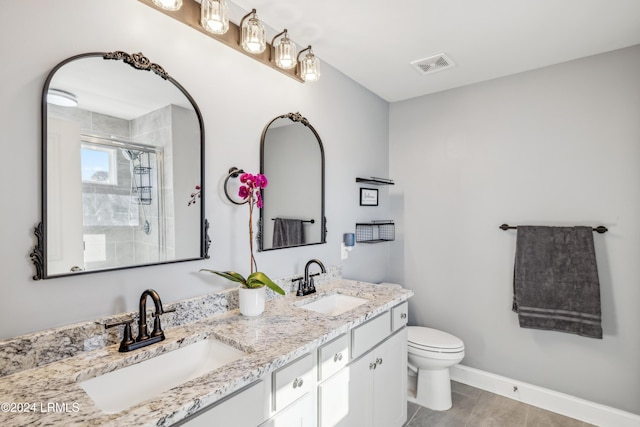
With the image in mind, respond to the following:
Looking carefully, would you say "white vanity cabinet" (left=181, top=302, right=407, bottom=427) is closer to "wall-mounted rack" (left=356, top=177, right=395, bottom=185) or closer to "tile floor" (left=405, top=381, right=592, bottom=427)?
"tile floor" (left=405, top=381, right=592, bottom=427)

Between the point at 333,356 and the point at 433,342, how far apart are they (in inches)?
46.6

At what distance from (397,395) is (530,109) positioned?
2225 mm

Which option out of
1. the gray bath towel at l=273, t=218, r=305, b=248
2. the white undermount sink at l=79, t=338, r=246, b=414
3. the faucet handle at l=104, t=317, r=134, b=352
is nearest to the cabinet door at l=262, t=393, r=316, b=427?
the white undermount sink at l=79, t=338, r=246, b=414

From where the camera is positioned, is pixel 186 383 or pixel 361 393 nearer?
pixel 186 383

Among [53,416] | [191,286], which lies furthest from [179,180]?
[53,416]

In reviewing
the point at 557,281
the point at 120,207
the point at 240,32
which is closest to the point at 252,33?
the point at 240,32

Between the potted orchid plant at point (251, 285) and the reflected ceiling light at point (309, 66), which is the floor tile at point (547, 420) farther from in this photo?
the reflected ceiling light at point (309, 66)

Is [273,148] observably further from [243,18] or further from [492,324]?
[492,324]

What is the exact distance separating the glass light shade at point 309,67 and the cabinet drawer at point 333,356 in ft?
4.72

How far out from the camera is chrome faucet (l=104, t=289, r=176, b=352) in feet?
3.57

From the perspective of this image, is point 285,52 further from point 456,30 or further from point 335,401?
point 335,401

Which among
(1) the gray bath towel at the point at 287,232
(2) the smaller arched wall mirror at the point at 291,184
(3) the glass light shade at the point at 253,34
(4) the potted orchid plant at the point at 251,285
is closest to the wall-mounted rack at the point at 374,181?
(2) the smaller arched wall mirror at the point at 291,184

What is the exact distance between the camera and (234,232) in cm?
161

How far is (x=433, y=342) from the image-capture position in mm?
2221
